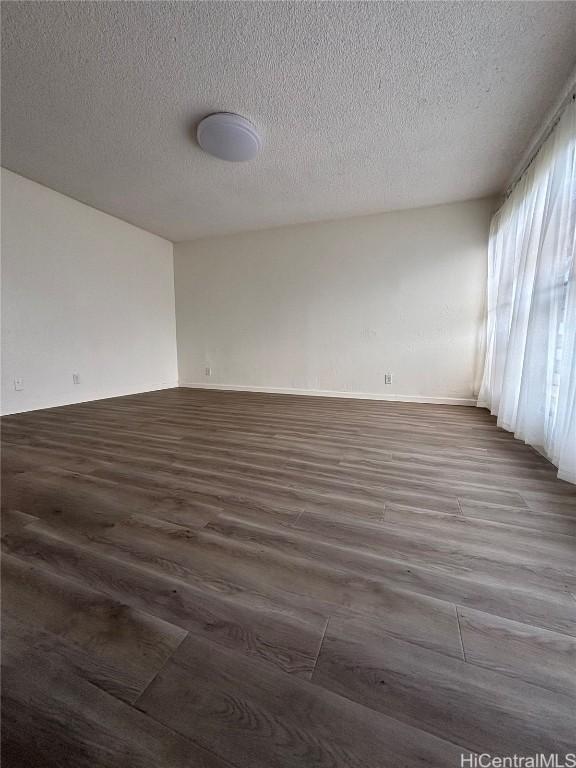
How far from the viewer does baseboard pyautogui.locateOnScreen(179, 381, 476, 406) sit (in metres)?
3.74

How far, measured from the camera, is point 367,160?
106 inches

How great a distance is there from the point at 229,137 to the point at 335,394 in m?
3.14

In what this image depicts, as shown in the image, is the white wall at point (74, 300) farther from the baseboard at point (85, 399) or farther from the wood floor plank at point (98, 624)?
the wood floor plank at point (98, 624)

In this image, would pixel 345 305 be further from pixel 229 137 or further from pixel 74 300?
pixel 74 300

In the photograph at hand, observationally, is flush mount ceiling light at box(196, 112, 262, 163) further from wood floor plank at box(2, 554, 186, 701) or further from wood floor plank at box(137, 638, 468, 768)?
wood floor plank at box(137, 638, 468, 768)

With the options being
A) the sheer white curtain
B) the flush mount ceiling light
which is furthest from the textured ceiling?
the sheer white curtain

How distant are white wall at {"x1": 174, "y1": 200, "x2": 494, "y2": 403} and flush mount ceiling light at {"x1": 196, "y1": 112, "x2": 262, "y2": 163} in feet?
6.02

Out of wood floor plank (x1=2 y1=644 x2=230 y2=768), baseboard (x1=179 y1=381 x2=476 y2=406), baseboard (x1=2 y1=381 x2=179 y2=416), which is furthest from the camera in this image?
baseboard (x1=179 y1=381 x2=476 y2=406)

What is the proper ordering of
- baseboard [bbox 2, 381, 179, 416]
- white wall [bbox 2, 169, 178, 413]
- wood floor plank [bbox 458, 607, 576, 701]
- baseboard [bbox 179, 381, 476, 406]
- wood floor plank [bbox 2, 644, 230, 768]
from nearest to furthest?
wood floor plank [bbox 2, 644, 230, 768] < wood floor plank [bbox 458, 607, 576, 701] < white wall [bbox 2, 169, 178, 413] < baseboard [bbox 2, 381, 179, 416] < baseboard [bbox 179, 381, 476, 406]

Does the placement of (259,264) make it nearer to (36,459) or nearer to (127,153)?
(127,153)

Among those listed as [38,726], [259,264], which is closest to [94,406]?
[259,264]

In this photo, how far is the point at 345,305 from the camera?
410cm

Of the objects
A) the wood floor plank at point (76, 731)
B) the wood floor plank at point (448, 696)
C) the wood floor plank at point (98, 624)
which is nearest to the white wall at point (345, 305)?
the wood floor plank at point (448, 696)

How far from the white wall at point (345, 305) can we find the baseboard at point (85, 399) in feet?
2.20
